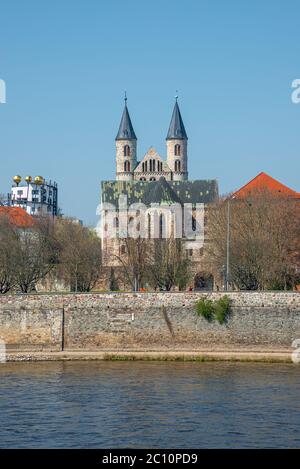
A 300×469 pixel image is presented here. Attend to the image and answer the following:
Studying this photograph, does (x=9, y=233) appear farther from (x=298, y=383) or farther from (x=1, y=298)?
(x=298, y=383)

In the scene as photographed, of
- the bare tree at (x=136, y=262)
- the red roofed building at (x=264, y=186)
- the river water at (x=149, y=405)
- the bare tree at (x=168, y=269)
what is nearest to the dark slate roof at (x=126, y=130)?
the red roofed building at (x=264, y=186)

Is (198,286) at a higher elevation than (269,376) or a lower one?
higher

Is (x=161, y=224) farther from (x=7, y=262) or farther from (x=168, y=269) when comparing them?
(x=7, y=262)

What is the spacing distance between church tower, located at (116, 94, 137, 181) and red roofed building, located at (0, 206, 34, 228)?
25.9 meters

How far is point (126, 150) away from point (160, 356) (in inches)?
3021

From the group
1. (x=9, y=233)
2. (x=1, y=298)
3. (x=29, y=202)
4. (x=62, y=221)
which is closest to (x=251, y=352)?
(x=1, y=298)

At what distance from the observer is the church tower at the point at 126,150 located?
412 feet

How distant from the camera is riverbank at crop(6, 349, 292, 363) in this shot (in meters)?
49.8

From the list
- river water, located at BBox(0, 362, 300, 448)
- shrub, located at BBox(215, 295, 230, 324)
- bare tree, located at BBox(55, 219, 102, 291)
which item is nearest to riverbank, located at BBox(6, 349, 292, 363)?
river water, located at BBox(0, 362, 300, 448)

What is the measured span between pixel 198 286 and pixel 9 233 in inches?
599

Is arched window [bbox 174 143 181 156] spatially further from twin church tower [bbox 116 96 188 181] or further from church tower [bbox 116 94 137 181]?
church tower [bbox 116 94 137 181]

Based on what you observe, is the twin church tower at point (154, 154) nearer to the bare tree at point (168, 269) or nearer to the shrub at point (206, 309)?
the bare tree at point (168, 269)

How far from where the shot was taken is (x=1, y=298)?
53.7 metres
